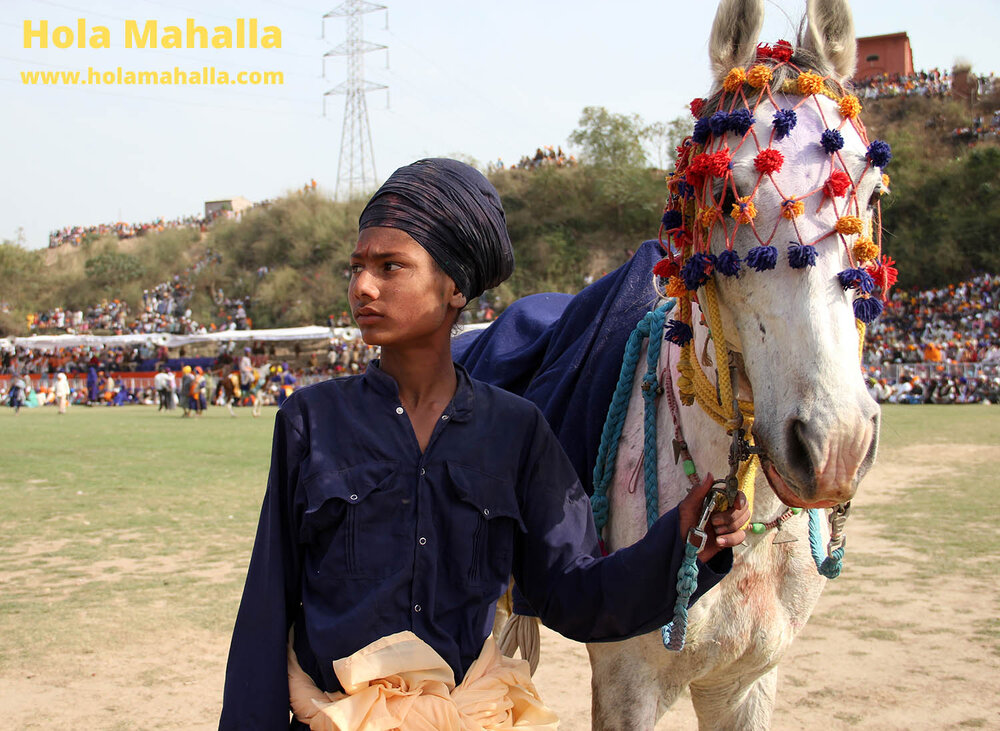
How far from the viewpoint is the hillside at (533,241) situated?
39.1 m

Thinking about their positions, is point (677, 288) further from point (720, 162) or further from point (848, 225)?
point (848, 225)

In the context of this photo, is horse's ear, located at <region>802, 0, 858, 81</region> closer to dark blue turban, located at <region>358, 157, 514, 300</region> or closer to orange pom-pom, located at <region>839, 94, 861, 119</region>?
orange pom-pom, located at <region>839, 94, 861, 119</region>

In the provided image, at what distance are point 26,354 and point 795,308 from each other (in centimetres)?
4589

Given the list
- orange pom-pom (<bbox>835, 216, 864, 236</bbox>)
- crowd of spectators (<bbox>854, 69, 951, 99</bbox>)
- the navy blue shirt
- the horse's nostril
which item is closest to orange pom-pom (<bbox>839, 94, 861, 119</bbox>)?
orange pom-pom (<bbox>835, 216, 864, 236</bbox>)

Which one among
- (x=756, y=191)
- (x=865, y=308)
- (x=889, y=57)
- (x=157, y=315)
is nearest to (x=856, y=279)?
(x=865, y=308)

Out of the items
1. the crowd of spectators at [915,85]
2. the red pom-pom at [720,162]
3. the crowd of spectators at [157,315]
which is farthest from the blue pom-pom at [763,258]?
the crowd of spectators at [915,85]

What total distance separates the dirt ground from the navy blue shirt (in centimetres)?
269

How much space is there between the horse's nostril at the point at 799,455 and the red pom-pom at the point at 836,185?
53 centimetres

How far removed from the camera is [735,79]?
220 centimetres

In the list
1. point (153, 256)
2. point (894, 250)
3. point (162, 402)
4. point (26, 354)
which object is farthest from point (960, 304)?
point (153, 256)

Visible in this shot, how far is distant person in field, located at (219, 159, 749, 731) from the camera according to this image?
174 cm

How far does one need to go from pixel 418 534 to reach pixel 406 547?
4 centimetres

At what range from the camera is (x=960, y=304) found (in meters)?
33.1

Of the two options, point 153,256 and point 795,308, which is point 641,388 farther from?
point 153,256
